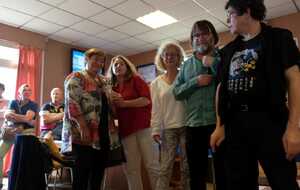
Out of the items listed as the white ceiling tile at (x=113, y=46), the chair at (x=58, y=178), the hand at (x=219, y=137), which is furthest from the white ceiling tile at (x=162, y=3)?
the hand at (x=219, y=137)

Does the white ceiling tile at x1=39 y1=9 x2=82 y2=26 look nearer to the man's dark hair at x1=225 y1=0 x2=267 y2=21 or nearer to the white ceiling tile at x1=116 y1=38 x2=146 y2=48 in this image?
the white ceiling tile at x1=116 y1=38 x2=146 y2=48

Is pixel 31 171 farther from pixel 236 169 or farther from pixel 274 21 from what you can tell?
pixel 274 21

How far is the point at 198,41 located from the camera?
1646mm

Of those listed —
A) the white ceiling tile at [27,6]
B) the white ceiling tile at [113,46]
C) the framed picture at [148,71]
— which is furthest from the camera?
the framed picture at [148,71]

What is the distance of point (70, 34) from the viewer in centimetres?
521

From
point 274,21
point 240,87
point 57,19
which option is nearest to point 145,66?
point 57,19

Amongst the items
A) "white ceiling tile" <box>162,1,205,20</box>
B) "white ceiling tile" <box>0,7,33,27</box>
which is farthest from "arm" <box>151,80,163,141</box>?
"white ceiling tile" <box>0,7,33,27</box>

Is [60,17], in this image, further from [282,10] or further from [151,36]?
[282,10]

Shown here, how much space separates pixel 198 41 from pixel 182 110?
0.47 metres

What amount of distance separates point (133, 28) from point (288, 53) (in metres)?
4.19

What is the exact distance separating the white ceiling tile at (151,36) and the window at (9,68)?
7.66ft

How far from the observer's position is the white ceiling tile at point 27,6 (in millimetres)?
3924

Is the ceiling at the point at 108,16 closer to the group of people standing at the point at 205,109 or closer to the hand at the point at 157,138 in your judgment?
the group of people standing at the point at 205,109

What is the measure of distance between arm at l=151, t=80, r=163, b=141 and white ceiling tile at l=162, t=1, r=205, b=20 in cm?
248
